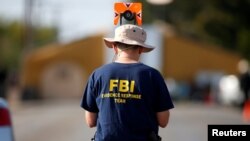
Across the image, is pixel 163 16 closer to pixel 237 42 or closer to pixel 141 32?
pixel 237 42

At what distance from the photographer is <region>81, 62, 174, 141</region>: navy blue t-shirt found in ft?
18.2

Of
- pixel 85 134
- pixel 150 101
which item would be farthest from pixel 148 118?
pixel 85 134

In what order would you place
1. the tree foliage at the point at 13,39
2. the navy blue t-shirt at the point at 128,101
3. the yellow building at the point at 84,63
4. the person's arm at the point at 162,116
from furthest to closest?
the tree foliage at the point at 13,39 < the yellow building at the point at 84,63 < the person's arm at the point at 162,116 < the navy blue t-shirt at the point at 128,101

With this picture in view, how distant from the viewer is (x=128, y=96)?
556 cm

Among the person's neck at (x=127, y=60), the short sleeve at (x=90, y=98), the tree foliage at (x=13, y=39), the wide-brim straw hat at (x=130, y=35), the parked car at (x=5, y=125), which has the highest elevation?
the tree foliage at (x=13, y=39)

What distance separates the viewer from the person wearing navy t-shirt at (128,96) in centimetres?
555

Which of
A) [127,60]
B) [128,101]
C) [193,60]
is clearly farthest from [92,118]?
[193,60]

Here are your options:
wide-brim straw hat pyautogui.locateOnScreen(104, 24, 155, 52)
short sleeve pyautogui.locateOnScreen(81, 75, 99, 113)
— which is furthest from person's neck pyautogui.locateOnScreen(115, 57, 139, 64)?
short sleeve pyautogui.locateOnScreen(81, 75, 99, 113)

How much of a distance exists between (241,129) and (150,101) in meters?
0.90

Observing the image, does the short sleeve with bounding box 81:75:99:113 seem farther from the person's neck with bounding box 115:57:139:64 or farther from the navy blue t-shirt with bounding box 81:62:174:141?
the person's neck with bounding box 115:57:139:64

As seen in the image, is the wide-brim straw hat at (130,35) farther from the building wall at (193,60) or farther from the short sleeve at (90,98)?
the building wall at (193,60)

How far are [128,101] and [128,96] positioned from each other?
3 cm

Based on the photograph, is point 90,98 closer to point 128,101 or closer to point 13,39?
point 128,101

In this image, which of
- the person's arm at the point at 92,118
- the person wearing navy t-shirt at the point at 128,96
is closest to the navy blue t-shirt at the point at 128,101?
the person wearing navy t-shirt at the point at 128,96
